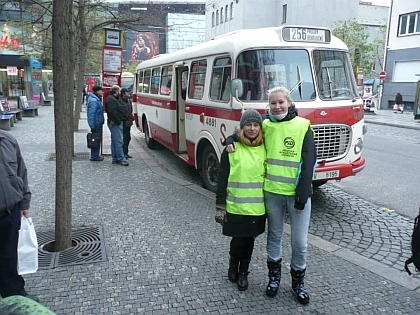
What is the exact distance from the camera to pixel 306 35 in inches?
231

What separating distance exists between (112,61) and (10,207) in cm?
775

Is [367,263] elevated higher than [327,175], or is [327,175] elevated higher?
[327,175]

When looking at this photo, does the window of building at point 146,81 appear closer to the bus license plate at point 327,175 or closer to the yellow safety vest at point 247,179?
the bus license plate at point 327,175

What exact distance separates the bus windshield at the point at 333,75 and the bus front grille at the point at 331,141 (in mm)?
509

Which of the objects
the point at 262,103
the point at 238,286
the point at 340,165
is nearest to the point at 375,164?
the point at 340,165

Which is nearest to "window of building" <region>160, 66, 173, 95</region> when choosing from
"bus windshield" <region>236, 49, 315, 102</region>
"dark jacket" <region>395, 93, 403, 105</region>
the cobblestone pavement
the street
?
the cobblestone pavement

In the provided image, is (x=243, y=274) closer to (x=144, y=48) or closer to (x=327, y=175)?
(x=327, y=175)

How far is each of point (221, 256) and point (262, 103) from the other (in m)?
2.41

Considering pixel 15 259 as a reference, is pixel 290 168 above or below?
above

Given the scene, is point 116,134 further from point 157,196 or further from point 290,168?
point 290,168

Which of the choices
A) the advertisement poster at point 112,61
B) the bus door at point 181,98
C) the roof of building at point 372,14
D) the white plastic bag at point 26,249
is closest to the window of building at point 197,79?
the bus door at point 181,98

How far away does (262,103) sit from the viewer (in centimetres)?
549

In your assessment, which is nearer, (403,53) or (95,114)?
(95,114)

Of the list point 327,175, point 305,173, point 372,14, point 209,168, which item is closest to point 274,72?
point 327,175
